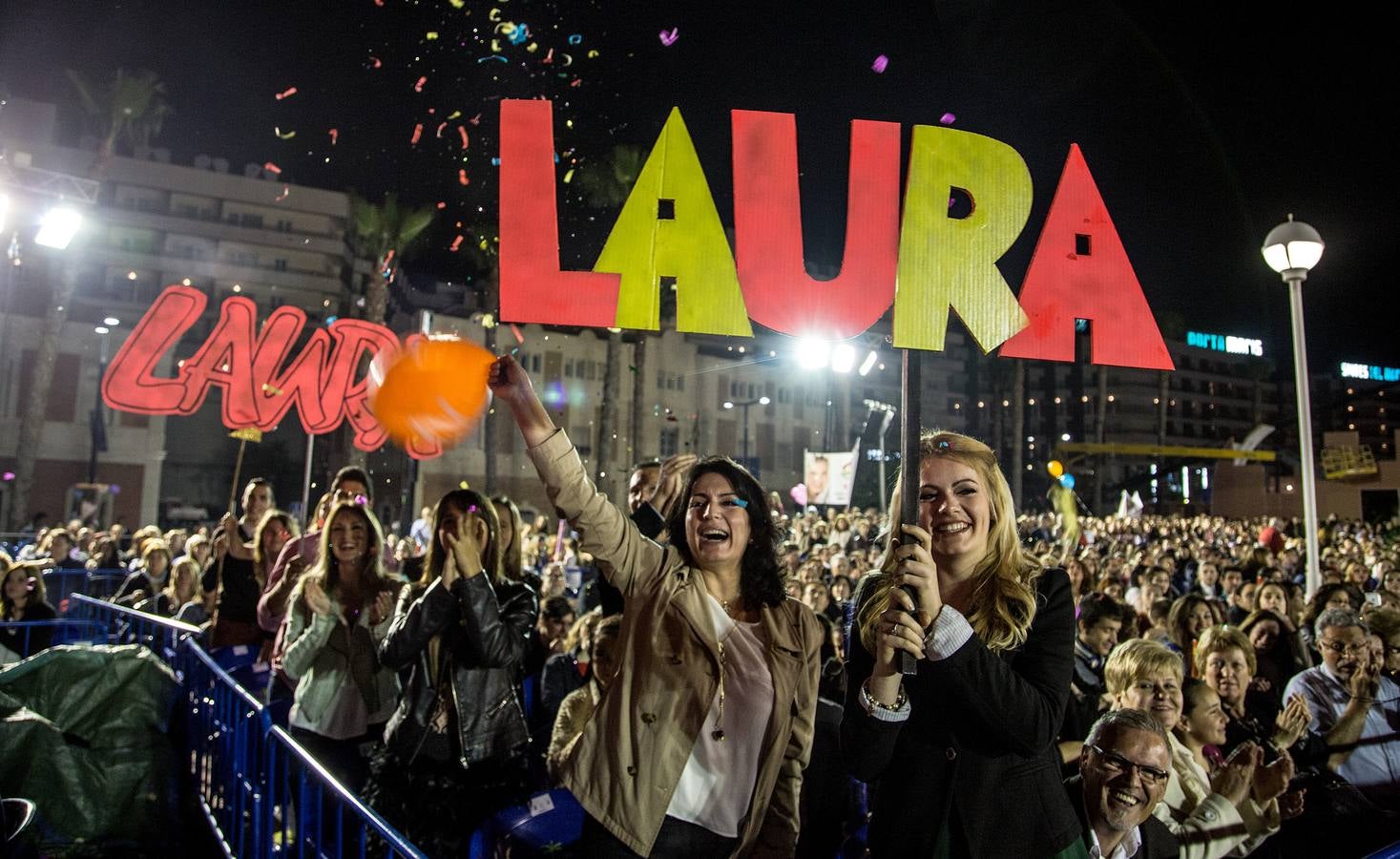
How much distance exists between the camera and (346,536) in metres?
4.85

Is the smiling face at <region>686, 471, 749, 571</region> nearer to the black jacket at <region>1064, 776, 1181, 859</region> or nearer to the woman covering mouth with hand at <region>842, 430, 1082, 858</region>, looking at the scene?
the woman covering mouth with hand at <region>842, 430, 1082, 858</region>

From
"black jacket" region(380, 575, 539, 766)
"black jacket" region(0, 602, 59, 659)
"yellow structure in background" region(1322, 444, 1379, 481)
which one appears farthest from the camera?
"yellow structure in background" region(1322, 444, 1379, 481)

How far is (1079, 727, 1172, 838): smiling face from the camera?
8.63 ft

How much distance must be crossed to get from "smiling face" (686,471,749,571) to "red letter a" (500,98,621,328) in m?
0.78

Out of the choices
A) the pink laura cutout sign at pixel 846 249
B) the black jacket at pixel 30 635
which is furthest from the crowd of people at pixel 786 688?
the black jacket at pixel 30 635

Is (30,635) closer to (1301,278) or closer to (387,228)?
(1301,278)

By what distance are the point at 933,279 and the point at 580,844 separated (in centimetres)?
229

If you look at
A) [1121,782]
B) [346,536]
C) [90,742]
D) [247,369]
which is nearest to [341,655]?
[346,536]

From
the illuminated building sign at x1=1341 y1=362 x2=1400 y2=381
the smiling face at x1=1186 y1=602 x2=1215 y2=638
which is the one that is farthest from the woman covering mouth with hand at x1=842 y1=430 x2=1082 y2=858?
the illuminated building sign at x1=1341 y1=362 x2=1400 y2=381

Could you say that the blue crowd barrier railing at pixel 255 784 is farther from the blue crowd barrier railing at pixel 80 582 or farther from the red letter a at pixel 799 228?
the blue crowd barrier railing at pixel 80 582

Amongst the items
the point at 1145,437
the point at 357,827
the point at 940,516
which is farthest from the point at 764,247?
the point at 1145,437

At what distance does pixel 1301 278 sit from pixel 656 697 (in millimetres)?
9584

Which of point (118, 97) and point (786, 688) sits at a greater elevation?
point (118, 97)

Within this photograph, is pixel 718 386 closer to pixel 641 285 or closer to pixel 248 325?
pixel 248 325
